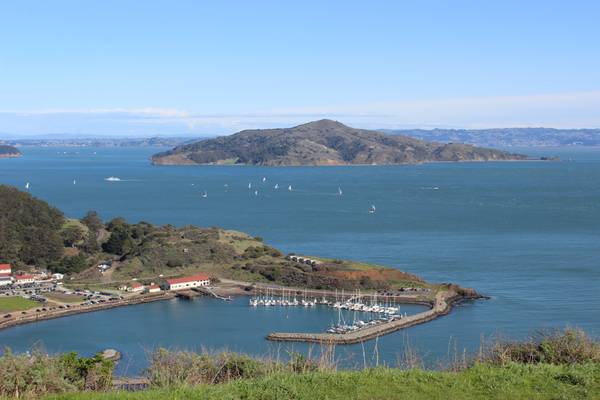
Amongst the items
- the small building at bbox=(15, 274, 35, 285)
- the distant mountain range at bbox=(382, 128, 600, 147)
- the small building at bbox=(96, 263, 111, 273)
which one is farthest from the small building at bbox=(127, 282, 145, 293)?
the distant mountain range at bbox=(382, 128, 600, 147)

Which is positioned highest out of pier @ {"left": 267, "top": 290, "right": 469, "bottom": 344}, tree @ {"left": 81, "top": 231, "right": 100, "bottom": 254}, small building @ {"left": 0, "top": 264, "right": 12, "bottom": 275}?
tree @ {"left": 81, "top": 231, "right": 100, "bottom": 254}

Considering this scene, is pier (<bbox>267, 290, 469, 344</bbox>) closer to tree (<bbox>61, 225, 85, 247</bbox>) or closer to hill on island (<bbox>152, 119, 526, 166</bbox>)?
tree (<bbox>61, 225, 85, 247</bbox>)

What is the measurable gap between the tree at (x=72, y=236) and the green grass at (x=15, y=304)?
6420 millimetres

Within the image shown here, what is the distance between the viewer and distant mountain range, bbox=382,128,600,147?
174 meters

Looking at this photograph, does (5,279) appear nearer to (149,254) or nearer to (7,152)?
(149,254)

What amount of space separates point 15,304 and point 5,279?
320 centimetres

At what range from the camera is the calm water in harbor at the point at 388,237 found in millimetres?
16516

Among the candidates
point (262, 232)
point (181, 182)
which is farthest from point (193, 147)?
point (262, 232)

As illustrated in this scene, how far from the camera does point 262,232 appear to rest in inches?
1257

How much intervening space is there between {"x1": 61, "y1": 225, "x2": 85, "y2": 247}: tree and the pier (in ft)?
39.0

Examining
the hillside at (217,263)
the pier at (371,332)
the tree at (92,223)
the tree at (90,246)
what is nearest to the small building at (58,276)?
the hillside at (217,263)

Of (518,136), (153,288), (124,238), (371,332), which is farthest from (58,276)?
(518,136)

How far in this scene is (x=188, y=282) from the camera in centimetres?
Result: 2228

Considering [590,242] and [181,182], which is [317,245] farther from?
[181,182]
